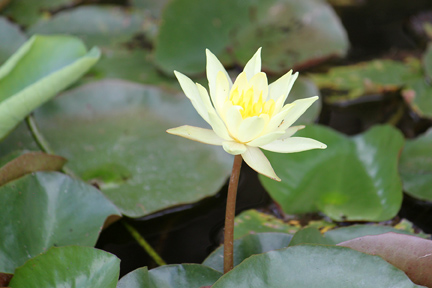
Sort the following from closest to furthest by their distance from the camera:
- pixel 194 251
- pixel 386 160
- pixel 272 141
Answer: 1. pixel 272 141
2. pixel 194 251
3. pixel 386 160

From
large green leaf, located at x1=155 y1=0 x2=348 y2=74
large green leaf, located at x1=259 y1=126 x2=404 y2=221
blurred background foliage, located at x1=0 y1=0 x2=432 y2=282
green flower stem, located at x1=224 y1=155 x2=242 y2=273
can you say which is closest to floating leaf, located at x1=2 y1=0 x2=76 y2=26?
blurred background foliage, located at x1=0 y1=0 x2=432 y2=282

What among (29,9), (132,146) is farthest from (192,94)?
(29,9)

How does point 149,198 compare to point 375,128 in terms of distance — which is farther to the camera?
point 375,128

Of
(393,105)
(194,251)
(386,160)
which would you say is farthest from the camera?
(393,105)

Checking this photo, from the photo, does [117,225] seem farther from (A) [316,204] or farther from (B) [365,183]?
(B) [365,183]

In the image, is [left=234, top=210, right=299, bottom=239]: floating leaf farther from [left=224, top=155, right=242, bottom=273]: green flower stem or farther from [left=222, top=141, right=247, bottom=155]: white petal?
[left=222, top=141, right=247, bottom=155]: white petal

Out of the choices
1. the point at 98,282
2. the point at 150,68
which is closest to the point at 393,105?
the point at 150,68

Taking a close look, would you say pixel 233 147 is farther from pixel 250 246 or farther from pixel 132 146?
pixel 132 146
